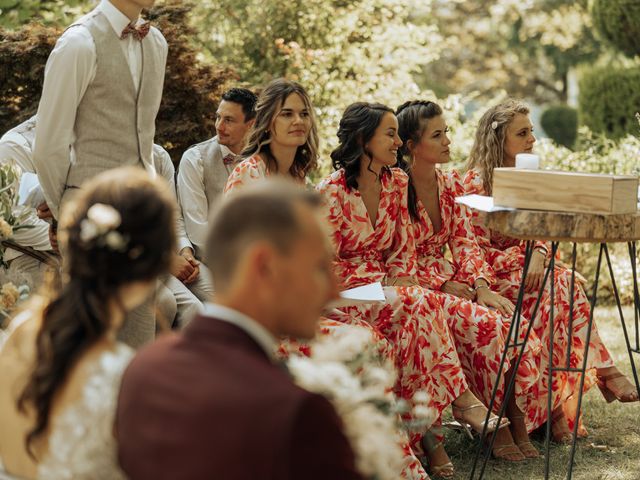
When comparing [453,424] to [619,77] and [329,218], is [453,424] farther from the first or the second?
[619,77]

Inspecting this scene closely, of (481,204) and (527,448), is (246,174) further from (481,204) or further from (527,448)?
(527,448)

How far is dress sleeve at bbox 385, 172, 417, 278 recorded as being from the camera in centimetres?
507

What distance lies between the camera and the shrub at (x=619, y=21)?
12.9m

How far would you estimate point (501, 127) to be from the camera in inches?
222

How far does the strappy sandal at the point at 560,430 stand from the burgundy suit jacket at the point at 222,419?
364 centimetres

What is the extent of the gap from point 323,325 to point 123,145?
1115mm

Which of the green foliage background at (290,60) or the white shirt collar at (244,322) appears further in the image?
the green foliage background at (290,60)

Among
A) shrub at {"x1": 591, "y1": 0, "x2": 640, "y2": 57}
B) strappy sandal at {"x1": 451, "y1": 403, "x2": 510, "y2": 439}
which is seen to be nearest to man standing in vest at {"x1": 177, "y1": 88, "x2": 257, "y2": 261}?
strappy sandal at {"x1": 451, "y1": 403, "x2": 510, "y2": 439}

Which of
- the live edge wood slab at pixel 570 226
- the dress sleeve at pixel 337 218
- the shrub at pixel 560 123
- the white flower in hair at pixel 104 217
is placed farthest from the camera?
the shrub at pixel 560 123

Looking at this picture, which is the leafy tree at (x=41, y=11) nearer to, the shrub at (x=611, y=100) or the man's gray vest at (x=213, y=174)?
the man's gray vest at (x=213, y=174)

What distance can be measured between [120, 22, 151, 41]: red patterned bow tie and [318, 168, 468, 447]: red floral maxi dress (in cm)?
126

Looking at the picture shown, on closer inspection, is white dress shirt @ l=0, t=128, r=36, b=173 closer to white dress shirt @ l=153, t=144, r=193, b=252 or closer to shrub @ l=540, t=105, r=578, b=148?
white dress shirt @ l=153, t=144, r=193, b=252

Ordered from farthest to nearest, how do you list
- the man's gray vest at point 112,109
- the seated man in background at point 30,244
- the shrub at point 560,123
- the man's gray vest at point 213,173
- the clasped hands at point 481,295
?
the shrub at point 560,123 < the man's gray vest at point 213,173 < the clasped hands at point 481,295 < the seated man in background at point 30,244 < the man's gray vest at point 112,109

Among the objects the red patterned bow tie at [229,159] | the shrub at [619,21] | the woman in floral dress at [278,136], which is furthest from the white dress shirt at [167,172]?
the shrub at [619,21]
